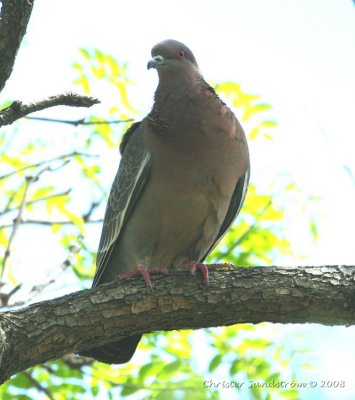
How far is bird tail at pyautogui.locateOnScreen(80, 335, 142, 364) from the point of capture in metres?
4.99

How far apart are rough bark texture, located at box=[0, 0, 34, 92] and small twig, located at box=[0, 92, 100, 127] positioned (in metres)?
0.21

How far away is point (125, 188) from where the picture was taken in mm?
5473

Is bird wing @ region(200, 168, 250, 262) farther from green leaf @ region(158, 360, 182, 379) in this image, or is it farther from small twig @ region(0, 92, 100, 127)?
small twig @ region(0, 92, 100, 127)

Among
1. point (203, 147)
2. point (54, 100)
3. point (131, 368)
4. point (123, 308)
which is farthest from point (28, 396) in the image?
point (54, 100)

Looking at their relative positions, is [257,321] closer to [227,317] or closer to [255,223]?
[227,317]

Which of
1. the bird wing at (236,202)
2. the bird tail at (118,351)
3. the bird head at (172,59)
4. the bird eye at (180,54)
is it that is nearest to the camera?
the bird tail at (118,351)

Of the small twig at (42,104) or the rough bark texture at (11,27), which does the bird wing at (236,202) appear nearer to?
the small twig at (42,104)

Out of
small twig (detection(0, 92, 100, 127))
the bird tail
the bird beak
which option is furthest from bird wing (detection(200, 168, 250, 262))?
small twig (detection(0, 92, 100, 127))

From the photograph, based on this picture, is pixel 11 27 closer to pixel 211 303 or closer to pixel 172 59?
pixel 211 303

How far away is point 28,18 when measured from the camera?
134 inches

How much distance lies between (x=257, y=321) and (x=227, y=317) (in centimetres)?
19

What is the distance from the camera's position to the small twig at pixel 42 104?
3.61 meters

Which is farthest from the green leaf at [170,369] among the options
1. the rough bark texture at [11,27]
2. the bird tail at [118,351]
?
the rough bark texture at [11,27]

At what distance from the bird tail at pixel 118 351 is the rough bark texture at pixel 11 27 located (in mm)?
2262
